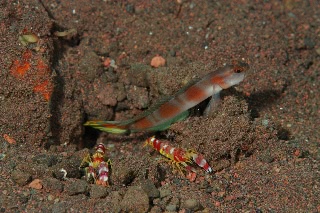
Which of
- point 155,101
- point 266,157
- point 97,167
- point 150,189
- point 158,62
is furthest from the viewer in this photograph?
point 158,62

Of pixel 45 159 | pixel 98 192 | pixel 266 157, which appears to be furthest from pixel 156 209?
pixel 266 157

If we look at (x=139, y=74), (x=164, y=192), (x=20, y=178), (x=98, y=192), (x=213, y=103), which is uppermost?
(x=213, y=103)

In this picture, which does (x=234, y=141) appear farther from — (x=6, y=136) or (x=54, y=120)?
(x=6, y=136)

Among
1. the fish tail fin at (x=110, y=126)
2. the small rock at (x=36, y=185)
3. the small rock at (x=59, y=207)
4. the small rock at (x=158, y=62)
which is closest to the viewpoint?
the small rock at (x=59, y=207)

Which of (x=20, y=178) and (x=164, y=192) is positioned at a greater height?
(x=20, y=178)

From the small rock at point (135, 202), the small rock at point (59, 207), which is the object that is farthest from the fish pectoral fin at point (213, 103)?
the small rock at point (59, 207)

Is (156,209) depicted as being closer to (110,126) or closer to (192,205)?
(192,205)

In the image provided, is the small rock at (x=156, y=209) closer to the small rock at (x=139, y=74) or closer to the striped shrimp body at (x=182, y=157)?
the striped shrimp body at (x=182, y=157)
